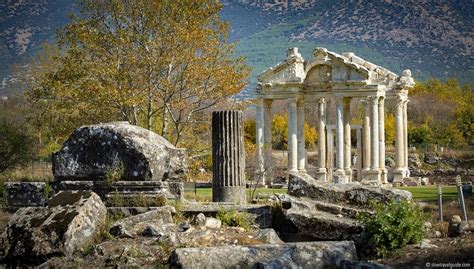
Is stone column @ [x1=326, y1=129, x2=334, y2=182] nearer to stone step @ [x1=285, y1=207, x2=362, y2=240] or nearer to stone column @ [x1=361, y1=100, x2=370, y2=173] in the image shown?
stone column @ [x1=361, y1=100, x2=370, y2=173]

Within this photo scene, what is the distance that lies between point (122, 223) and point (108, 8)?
2270cm

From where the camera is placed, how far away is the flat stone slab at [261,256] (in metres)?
10.6

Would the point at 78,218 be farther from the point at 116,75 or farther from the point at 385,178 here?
the point at 385,178

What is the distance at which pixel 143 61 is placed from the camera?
32.5m

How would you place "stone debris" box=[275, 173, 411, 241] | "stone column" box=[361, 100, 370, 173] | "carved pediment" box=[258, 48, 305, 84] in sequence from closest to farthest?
"stone debris" box=[275, 173, 411, 241], "stone column" box=[361, 100, 370, 173], "carved pediment" box=[258, 48, 305, 84]

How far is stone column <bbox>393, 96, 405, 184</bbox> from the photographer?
4369 centimetres

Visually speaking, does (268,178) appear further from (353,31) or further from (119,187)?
(353,31)

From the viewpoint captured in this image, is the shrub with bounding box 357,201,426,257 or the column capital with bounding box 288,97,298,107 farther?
the column capital with bounding box 288,97,298,107

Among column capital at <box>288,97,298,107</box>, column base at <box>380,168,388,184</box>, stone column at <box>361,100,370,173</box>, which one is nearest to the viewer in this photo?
column base at <box>380,168,388,184</box>

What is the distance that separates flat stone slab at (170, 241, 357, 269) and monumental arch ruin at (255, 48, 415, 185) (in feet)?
98.1

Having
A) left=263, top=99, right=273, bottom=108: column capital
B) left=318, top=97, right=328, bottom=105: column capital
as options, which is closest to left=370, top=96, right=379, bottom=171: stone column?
left=318, top=97, right=328, bottom=105: column capital

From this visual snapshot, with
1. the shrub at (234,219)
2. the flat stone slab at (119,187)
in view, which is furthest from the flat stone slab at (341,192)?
the flat stone slab at (119,187)

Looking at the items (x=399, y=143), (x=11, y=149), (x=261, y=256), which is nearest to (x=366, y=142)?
(x=399, y=143)

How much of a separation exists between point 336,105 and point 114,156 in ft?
93.3
